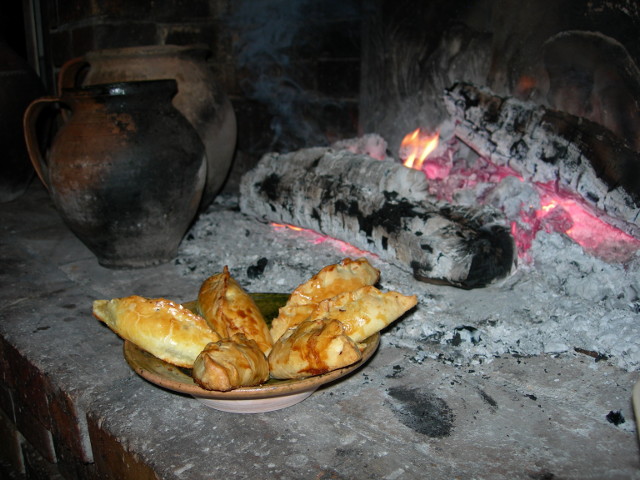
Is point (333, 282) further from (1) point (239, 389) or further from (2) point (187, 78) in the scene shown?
(2) point (187, 78)

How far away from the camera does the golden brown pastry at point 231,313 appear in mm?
1402

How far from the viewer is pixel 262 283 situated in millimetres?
2447

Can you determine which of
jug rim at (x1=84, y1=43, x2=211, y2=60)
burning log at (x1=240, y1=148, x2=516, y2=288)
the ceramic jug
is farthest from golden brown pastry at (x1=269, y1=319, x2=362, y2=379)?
jug rim at (x1=84, y1=43, x2=211, y2=60)

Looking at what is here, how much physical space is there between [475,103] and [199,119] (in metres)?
1.48

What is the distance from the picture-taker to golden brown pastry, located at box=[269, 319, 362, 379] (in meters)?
1.23

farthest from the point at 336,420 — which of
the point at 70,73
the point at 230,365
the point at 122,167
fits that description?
the point at 70,73

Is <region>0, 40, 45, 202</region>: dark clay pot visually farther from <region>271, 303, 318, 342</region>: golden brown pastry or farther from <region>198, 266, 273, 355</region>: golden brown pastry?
<region>271, 303, 318, 342</region>: golden brown pastry

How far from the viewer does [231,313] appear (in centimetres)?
143

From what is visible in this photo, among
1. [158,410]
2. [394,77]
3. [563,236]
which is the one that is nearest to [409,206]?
[563,236]

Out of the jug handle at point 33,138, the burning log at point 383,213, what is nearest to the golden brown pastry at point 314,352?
the burning log at point 383,213

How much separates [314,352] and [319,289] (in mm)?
332

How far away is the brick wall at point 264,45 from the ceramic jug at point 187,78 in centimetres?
43

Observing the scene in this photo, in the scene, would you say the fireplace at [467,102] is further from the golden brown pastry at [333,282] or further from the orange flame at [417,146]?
the golden brown pastry at [333,282]

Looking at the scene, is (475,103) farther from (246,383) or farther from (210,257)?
(246,383)
